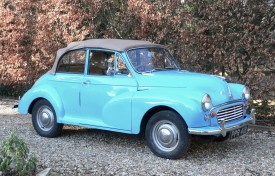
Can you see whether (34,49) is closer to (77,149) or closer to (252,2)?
(77,149)

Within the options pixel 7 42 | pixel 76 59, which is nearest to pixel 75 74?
pixel 76 59

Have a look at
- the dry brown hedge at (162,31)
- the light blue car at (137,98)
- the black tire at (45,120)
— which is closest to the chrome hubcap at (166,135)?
the light blue car at (137,98)

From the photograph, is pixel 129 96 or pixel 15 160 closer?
pixel 15 160

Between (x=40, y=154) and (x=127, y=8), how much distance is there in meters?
4.46

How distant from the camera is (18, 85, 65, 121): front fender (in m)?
6.78

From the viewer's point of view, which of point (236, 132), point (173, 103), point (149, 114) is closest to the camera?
point (173, 103)

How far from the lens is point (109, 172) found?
5.21m

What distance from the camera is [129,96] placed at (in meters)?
6.00

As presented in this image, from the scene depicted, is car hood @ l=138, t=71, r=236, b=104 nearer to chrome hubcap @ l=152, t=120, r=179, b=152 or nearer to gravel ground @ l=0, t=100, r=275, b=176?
chrome hubcap @ l=152, t=120, r=179, b=152

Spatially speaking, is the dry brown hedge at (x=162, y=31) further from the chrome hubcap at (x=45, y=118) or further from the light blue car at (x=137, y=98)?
the chrome hubcap at (x=45, y=118)

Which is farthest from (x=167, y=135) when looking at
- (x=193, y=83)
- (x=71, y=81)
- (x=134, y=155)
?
(x=71, y=81)

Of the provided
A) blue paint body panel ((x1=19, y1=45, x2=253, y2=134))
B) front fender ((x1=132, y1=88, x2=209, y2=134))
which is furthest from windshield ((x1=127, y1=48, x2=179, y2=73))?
front fender ((x1=132, y1=88, x2=209, y2=134))

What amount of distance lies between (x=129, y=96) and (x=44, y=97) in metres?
1.79

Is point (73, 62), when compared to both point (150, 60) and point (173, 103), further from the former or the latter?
point (173, 103)
